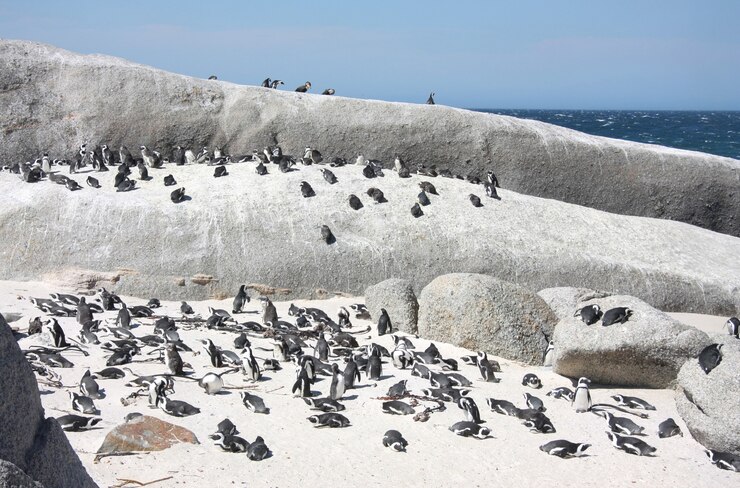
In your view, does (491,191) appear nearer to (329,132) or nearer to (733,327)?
(329,132)

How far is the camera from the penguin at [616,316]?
37.2 feet

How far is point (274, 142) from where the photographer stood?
18.2 m

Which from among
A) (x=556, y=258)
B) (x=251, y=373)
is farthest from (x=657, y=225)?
(x=251, y=373)

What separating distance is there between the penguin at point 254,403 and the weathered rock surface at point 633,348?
433cm

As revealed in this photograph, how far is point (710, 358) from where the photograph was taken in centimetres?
1002

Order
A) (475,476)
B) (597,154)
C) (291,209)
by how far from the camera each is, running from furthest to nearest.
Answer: (597,154), (291,209), (475,476)

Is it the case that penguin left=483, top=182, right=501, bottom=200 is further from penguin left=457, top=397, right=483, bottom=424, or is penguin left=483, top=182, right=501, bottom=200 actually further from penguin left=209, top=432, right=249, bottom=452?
penguin left=209, top=432, right=249, bottom=452

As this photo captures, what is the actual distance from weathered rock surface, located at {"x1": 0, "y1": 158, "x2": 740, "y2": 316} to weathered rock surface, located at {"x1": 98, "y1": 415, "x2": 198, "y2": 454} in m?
6.58

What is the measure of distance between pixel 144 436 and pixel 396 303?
662 cm

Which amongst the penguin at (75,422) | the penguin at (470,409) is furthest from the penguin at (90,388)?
the penguin at (470,409)

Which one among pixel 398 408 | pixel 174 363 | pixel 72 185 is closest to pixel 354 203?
pixel 72 185

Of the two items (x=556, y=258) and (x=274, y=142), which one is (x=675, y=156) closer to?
(x=556, y=258)

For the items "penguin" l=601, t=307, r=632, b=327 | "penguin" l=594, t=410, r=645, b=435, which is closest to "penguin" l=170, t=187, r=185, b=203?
"penguin" l=601, t=307, r=632, b=327

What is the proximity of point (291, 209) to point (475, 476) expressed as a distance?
8.42 metres
